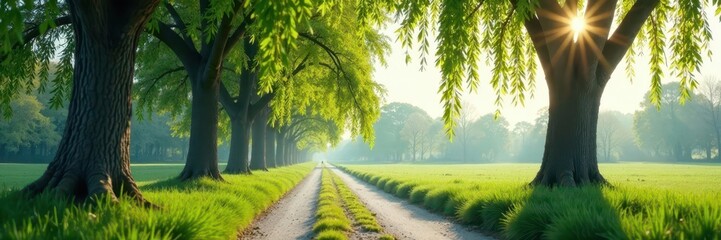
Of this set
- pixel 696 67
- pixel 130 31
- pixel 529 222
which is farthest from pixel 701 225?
pixel 130 31

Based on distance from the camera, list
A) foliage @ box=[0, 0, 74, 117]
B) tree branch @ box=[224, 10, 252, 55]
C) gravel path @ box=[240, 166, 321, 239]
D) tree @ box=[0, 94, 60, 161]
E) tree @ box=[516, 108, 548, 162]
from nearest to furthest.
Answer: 1. gravel path @ box=[240, 166, 321, 239]
2. foliage @ box=[0, 0, 74, 117]
3. tree branch @ box=[224, 10, 252, 55]
4. tree @ box=[0, 94, 60, 161]
5. tree @ box=[516, 108, 548, 162]

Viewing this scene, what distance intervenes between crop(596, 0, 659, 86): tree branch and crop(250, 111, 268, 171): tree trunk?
19.3 metres

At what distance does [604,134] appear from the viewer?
271ft

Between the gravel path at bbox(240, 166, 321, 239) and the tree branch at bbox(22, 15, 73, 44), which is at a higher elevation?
the tree branch at bbox(22, 15, 73, 44)

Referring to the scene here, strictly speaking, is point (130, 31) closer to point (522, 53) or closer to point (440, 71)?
point (440, 71)

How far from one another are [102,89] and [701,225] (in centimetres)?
726

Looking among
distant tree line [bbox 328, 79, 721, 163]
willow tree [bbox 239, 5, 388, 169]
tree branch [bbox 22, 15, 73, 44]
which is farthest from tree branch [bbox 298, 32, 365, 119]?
distant tree line [bbox 328, 79, 721, 163]

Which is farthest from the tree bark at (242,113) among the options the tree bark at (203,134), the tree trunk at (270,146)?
the tree trunk at (270,146)

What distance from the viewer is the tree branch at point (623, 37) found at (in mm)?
9227

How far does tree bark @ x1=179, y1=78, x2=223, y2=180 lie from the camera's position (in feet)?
41.5

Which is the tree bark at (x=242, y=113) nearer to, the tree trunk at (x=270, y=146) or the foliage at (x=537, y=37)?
the foliage at (x=537, y=37)

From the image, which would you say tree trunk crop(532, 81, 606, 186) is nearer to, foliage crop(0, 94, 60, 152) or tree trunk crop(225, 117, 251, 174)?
tree trunk crop(225, 117, 251, 174)

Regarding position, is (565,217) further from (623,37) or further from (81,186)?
(81,186)

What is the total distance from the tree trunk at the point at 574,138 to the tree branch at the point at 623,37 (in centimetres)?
45
